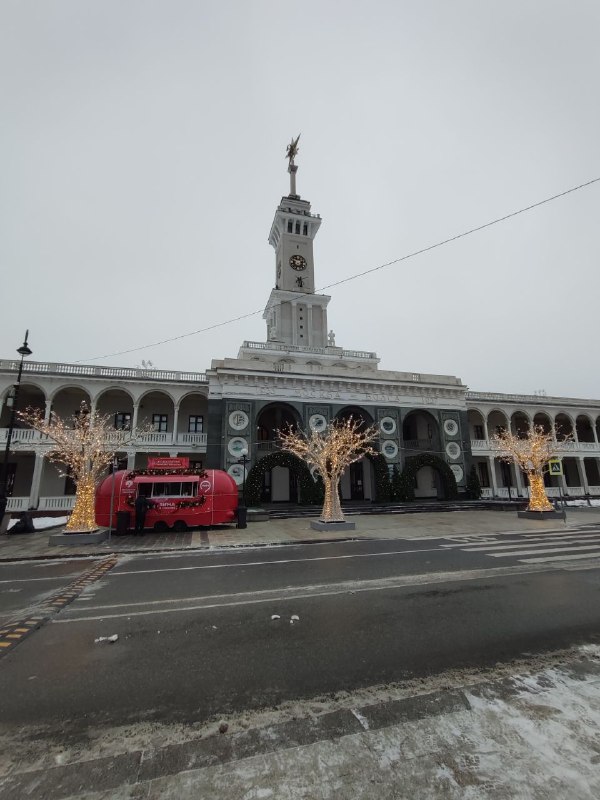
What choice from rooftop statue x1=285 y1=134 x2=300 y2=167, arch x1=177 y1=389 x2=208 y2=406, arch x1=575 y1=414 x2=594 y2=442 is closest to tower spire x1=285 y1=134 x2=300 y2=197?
rooftop statue x1=285 y1=134 x2=300 y2=167

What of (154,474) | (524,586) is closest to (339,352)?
(154,474)

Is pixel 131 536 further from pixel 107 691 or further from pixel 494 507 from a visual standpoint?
pixel 494 507

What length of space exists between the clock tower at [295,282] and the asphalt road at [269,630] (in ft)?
105

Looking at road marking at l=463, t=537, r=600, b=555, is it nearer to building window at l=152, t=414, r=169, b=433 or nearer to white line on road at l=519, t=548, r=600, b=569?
white line on road at l=519, t=548, r=600, b=569

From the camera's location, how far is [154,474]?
1856cm

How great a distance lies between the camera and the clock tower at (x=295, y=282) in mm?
41375

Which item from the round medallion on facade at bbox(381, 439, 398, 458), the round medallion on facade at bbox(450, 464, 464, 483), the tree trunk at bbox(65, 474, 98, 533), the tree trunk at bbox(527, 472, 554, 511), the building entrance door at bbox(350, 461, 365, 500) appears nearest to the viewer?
the tree trunk at bbox(65, 474, 98, 533)

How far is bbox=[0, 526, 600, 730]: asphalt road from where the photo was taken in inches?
152

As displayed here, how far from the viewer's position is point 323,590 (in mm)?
7555

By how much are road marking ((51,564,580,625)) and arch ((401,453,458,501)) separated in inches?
841

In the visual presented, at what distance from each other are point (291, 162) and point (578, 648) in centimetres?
6393

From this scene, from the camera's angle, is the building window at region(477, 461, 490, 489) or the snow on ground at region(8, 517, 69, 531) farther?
the building window at region(477, 461, 490, 489)

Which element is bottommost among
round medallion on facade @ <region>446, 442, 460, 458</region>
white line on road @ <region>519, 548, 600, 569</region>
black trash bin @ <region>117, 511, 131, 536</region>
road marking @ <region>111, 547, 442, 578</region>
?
road marking @ <region>111, 547, 442, 578</region>

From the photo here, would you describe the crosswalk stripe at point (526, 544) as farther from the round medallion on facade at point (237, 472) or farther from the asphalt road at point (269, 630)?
the round medallion on facade at point (237, 472)
